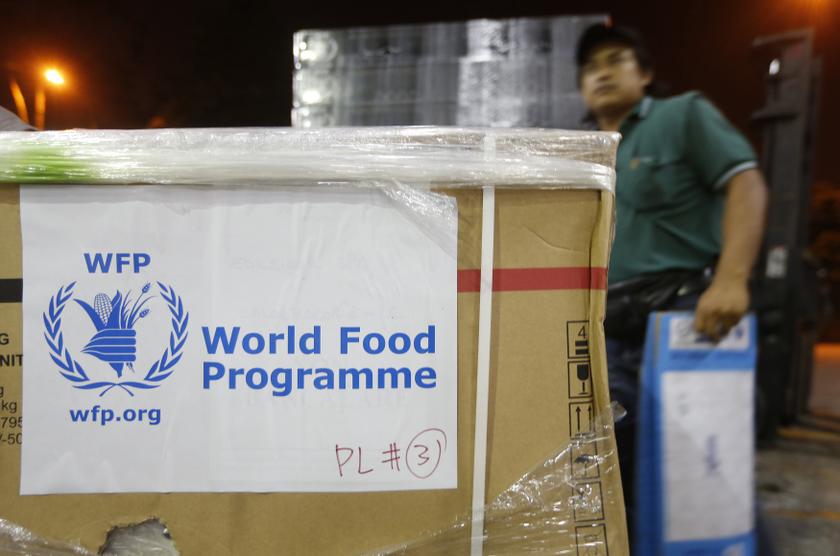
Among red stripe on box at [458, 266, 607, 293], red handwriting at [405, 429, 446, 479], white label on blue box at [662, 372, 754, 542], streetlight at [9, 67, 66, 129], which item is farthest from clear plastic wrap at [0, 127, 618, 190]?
streetlight at [9, 67, 66, 129]

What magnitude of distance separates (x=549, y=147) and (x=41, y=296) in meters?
0.97

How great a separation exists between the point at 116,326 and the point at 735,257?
62.7 inches

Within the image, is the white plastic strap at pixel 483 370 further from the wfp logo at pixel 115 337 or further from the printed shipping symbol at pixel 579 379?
the wfp logo at pixel 115 337

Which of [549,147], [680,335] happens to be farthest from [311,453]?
[680,335]

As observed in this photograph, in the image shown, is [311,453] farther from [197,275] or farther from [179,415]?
[197,275]

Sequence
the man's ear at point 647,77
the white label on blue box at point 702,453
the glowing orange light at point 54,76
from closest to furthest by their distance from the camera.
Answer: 1. the white label on blue box at point 702,453
2. the man's ear at point 647,77
3. the glowing orange light at point 54,76

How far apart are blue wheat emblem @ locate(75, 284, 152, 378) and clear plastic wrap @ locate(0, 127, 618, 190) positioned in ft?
0.71

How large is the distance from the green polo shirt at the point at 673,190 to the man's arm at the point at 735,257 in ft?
0.22

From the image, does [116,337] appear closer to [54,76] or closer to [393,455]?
[393,455]

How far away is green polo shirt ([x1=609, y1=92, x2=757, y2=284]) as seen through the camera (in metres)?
1.75

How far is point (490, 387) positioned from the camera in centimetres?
107

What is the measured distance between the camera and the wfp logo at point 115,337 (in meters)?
1.05

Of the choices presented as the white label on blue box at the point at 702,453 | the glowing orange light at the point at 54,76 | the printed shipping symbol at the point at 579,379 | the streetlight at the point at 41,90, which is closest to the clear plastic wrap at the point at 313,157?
the printed shipping symbol at the point at 579,379

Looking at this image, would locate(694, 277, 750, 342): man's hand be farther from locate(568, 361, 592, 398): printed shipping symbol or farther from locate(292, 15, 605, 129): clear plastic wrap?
locate(292, 15, 605, 129): clear plastic wrap
